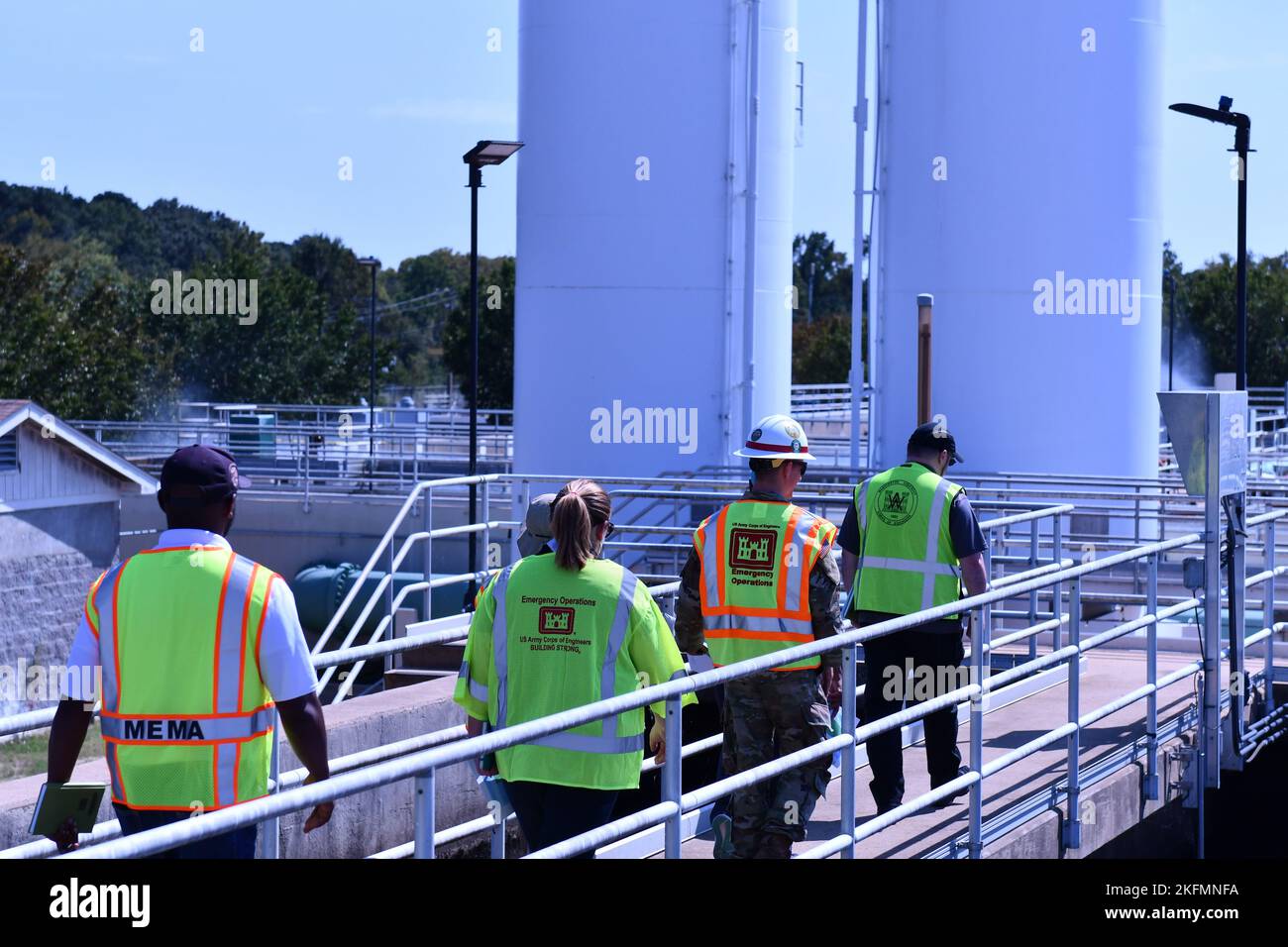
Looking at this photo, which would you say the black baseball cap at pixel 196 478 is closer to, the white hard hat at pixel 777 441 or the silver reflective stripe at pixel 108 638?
the silver reflective stripe at pixel 108 638

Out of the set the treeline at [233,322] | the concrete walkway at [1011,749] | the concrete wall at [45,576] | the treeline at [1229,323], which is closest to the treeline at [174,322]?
the treeline at [233,322]

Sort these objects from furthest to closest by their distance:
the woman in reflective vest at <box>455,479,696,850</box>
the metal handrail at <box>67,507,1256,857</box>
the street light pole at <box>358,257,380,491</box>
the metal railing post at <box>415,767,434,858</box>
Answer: the street light pole at <box>358,257,380,491</box>, the woman in reflective vest at <box>455,479,696,850</box>, the metal railing post at <box>415,767,434,858</box>, the metal handrail at <box>67,507,1256,857</box>

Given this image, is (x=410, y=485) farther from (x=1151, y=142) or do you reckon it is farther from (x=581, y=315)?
(x=1151, y=142)

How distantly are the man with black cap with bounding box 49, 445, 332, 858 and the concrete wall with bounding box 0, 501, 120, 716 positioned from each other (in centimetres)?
1981

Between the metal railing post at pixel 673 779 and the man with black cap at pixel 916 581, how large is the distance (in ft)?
9.20

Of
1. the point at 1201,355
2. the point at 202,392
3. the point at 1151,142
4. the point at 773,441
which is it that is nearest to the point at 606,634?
the point at 773,441

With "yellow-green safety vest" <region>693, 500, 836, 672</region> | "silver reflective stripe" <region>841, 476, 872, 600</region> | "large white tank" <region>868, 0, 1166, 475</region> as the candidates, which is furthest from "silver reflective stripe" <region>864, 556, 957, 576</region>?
"large white tank" <region>868, 0, 1166, 475</region>

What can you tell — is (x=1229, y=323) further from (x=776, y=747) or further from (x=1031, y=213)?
(x=776, y=747)

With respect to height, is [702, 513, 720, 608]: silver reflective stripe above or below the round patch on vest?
below

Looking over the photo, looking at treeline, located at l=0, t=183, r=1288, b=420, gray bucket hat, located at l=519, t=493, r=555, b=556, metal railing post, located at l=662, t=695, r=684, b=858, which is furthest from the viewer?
treeline, located at l=0, t=183, r=1288, b=420

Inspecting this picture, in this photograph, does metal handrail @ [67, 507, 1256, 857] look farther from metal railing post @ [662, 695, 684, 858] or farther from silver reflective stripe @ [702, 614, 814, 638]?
silver reflective stripe @ [702, 614, 814, 638]

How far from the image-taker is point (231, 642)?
14.8 feet

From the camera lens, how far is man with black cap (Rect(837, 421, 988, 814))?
25.7 feet
